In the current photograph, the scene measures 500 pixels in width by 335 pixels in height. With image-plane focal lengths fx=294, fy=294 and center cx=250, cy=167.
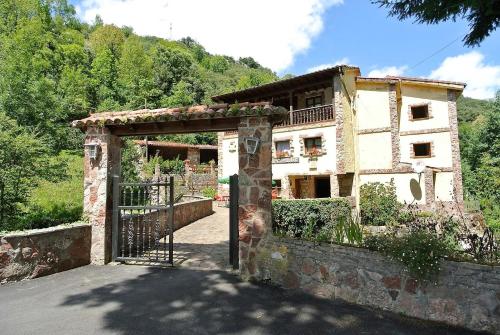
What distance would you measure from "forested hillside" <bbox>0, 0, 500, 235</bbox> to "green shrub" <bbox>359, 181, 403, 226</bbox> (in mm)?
3862

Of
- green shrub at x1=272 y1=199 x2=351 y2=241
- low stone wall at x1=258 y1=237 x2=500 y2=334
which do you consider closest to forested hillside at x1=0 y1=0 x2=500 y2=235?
green shrub at x1=272 y1=199 x2=351 y2=241

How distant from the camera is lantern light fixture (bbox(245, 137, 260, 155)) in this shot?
5.34m

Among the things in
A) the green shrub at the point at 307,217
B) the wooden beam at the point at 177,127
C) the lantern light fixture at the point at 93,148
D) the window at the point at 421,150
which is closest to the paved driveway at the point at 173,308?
the green shrub at the point at 307,217

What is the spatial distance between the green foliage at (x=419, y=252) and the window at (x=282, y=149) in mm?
15464

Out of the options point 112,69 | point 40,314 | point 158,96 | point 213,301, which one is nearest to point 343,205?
point 213,301

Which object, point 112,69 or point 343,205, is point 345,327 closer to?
point 343,205

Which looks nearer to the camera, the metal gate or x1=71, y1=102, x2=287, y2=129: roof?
x1=71, y1=102, x2=287, y2=129: roof

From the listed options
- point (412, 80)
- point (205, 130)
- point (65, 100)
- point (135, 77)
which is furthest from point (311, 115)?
point (135, 77)

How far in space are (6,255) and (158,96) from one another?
3331 cm

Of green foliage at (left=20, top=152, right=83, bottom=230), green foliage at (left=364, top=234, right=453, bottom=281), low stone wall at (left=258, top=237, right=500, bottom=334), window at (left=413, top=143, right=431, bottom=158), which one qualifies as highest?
window at (left=413, top=143, right=431, bottom=158)

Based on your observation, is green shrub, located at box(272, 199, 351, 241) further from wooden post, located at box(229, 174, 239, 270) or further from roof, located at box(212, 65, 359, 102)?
roof, located at box(212, 65, 359, 102)

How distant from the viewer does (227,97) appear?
20.6m

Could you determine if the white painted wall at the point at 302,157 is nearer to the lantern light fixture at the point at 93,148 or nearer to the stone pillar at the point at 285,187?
the stone pillar at the point at 285,187

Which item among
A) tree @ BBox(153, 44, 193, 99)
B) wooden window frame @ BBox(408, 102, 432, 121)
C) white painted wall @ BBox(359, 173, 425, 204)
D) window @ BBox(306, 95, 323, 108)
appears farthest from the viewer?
tree @ BBox(153, 44, 193, 99)
